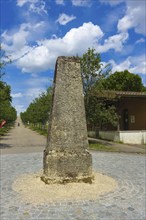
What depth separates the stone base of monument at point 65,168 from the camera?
6570mm

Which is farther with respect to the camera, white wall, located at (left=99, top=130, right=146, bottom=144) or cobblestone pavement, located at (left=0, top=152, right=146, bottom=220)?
white wall, located at (left=99, top=130, right=146, bottom=144)

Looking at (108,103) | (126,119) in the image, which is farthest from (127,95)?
(126,119)

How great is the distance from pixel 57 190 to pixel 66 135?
1414 millimetres

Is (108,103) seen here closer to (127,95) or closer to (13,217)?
(127,95)

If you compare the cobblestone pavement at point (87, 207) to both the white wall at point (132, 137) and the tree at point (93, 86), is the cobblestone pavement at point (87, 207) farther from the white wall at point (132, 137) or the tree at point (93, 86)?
the white wall at point (132, 137)

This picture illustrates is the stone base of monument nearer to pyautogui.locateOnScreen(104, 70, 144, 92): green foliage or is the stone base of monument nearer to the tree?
the tree

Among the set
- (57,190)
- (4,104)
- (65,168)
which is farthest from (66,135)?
(4,104)

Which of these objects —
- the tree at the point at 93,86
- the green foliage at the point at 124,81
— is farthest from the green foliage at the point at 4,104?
the green foliage at the point at 124,81

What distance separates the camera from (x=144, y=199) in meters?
5.88

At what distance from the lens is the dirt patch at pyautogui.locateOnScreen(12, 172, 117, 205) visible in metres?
5.81

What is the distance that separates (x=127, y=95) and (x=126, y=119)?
437 centimetres

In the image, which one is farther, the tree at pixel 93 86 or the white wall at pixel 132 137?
the white wall at pixel 132 137

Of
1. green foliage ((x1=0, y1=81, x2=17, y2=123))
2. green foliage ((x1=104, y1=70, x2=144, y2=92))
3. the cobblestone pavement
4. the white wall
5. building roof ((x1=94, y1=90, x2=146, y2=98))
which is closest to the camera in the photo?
the cobblestone pavement

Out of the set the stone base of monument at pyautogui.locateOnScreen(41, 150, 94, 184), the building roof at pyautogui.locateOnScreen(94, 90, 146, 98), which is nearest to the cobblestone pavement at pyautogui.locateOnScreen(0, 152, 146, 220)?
the stone base of monument at pyautogui.locateOnScreen(41, 150, 94, 184)
